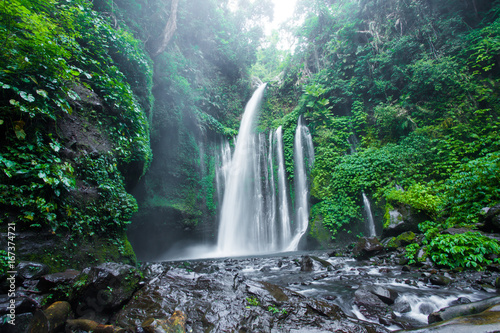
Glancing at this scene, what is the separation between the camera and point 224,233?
1227 cm

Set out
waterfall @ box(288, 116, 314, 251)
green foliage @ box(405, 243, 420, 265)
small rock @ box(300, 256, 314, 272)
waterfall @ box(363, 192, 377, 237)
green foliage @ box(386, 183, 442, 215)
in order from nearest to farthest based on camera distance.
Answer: green foliage @ box(405, 243, 420, 265)
small rock @ box(300, 256, 314, 272)
green foliage @ box(386, 183, 442, 215)
waterfall @ box(363, 192, 377, 237)
waterfall @ box(288, 116, 314, 251)

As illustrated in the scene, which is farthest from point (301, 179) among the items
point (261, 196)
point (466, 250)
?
point (466, 250)

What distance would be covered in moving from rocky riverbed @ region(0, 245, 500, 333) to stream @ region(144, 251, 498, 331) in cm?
2

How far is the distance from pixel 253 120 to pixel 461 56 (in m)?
11.6

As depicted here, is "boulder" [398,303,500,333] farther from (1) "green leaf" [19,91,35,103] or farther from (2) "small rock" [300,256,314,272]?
(1) "green leaf" [19,91,35,103]

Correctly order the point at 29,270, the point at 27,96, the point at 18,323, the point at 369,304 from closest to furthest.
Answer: the point at 18,323 → the point at 29,270 → the point at 369,304 → the point at 27,96

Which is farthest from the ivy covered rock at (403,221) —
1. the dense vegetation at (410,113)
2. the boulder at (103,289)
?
the boulder at (103,289)

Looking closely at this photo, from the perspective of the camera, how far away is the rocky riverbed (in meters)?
2.16

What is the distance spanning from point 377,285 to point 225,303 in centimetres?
253

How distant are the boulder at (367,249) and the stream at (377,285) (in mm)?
313

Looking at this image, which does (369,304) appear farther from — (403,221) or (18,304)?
(403,221)

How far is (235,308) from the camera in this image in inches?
107

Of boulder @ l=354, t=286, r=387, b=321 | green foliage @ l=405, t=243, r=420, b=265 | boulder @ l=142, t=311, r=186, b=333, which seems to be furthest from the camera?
green foliage @ l=405, t=243, r=420, b=265

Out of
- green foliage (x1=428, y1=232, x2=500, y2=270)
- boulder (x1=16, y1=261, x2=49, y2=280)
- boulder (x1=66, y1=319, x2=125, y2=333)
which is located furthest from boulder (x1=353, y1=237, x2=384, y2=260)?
boulder (x1=16, y1=261, x2=49, y2=280)
